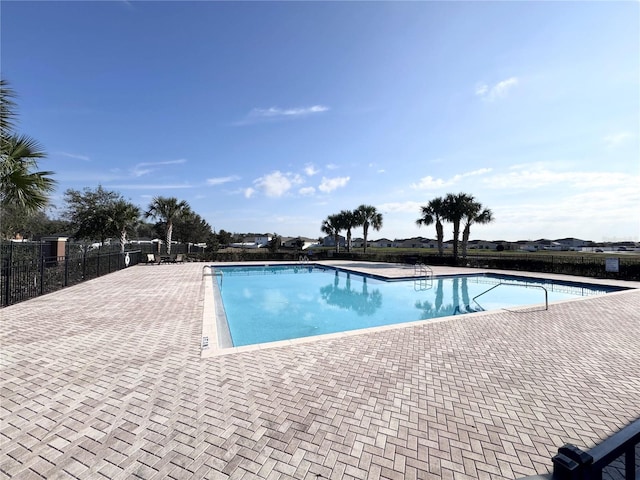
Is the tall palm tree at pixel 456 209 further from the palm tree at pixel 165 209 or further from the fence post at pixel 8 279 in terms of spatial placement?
the fence post at pixel 8 279

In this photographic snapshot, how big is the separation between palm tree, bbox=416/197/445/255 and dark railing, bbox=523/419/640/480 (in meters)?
26.2

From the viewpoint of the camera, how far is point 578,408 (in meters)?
3.22

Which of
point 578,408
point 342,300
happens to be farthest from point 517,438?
point 342,300

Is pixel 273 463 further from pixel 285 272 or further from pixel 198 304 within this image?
pixel 285 272

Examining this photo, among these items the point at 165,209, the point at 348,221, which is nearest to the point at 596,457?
the point at 165,209

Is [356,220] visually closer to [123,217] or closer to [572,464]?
[123,217]

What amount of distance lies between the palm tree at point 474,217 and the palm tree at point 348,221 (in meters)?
12.2

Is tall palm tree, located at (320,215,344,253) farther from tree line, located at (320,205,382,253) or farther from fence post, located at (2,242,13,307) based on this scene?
fence post, located at (2,242,13,307)

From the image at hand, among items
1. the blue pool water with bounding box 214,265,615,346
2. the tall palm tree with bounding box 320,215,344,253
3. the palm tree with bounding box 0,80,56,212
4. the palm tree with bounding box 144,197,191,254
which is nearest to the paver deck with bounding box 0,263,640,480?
the palm tree with bounding box 0,80,56,212

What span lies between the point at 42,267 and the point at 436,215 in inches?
1052

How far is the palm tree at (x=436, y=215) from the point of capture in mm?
26083

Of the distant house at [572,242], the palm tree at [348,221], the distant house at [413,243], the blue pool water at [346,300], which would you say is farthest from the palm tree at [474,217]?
the distant house at [572,242]

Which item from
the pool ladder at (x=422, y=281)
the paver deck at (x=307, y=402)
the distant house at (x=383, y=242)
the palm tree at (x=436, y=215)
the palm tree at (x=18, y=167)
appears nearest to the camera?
the paver deck at (x=307, y=402)

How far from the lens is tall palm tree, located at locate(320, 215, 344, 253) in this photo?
117ft
